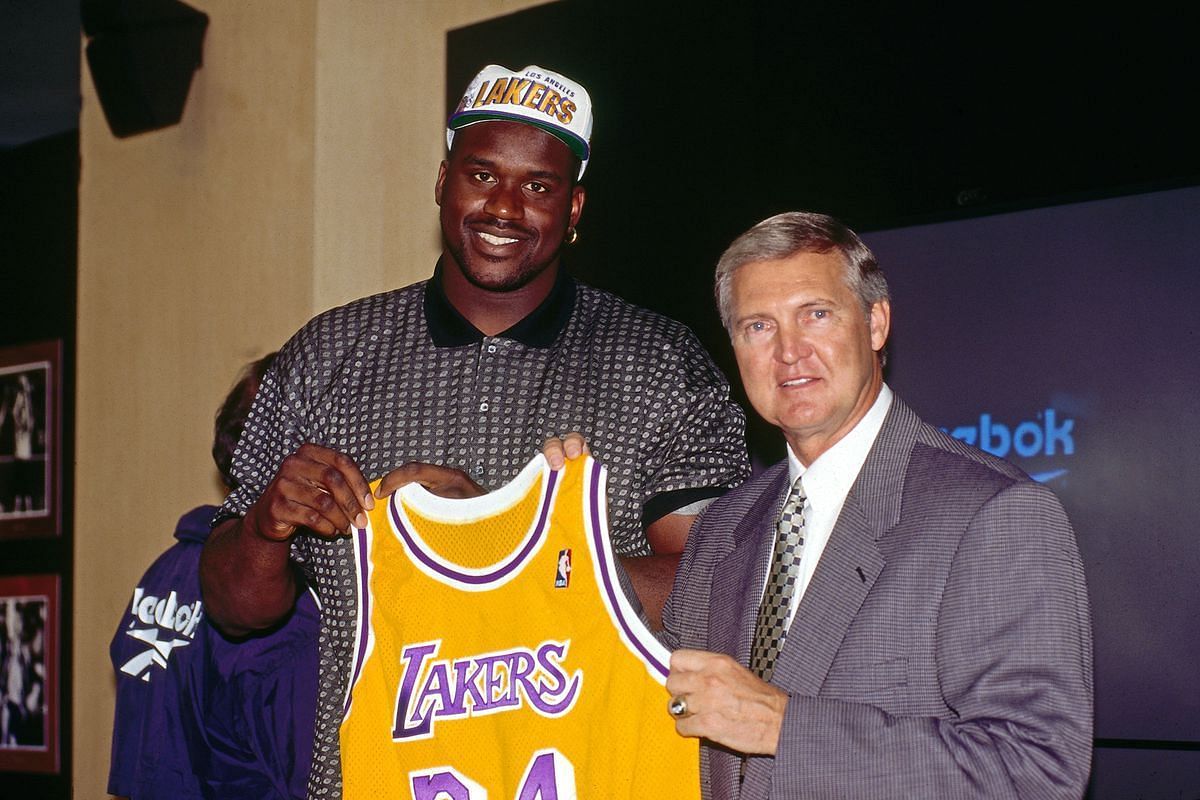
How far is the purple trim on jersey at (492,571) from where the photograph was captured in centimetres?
175

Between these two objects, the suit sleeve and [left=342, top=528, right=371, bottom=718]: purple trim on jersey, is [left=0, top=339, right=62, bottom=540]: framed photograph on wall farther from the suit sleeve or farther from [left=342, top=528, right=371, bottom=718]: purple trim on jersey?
the suit sleeve

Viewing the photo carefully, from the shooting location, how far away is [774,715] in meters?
1.44

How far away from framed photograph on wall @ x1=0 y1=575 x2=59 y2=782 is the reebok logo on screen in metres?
3.58

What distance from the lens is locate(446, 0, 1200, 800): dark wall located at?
9.03 feet

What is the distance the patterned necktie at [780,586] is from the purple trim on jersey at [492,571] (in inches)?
13.1

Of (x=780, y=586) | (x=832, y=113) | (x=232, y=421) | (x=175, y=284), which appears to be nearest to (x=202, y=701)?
(x=232, y=421)

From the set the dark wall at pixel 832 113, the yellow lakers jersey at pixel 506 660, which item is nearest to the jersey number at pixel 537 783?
the yellow lakers jersey at pixel 506 660

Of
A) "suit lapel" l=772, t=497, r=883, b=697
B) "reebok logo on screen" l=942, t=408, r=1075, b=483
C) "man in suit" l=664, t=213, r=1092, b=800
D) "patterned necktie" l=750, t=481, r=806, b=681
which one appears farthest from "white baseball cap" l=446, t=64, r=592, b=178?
"reebok logo on screen" l=942, t=408, r=1075, b=483

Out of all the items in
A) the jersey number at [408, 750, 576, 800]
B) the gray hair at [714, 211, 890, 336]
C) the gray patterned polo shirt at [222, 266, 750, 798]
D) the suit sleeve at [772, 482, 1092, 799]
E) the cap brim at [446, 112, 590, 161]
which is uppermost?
the cap brim at [446, 112, 590, 161]

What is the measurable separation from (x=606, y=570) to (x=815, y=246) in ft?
1.76

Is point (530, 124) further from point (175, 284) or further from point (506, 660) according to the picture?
point (175, 284)

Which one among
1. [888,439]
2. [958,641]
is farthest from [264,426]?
[958,641]

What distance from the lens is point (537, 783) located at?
168 centimetres

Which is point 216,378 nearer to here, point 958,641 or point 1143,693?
point 1143,693
